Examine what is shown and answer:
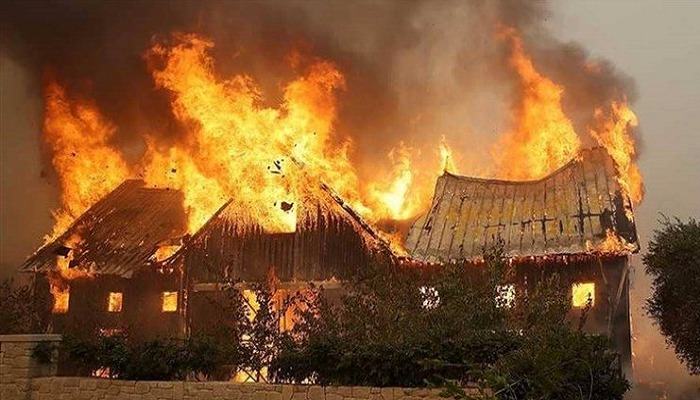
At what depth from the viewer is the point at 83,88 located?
30.0 metres

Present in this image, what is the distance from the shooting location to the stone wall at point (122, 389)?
11219mm

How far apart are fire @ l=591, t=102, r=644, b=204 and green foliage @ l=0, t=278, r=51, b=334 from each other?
1979 cm

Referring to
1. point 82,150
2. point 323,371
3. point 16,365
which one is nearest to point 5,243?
point 82,150

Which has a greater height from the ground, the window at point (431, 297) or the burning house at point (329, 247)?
the burning house at point (329, 247)

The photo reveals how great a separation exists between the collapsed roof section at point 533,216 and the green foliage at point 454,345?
14.4ft

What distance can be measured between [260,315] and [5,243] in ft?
76.3

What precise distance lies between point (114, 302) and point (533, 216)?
1584 centimetres

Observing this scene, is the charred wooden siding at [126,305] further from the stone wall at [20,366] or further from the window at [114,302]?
the stone wall at [20,366]

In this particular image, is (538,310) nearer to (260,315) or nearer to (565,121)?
(260,315)

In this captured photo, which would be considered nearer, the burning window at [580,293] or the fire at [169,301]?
the burning window at [580,293]

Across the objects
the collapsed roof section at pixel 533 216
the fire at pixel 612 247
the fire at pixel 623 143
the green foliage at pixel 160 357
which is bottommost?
the green foliage at pixel 160 357

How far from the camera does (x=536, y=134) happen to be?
26141 millimetres

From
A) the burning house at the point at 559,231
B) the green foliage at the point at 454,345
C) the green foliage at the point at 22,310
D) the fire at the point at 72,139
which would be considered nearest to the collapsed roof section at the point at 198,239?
the fire at the point at 72,139

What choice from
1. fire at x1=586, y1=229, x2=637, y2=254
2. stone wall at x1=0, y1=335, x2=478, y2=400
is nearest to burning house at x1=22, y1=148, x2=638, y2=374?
fire at x1=586, y1=229, x2=637, y2=254
